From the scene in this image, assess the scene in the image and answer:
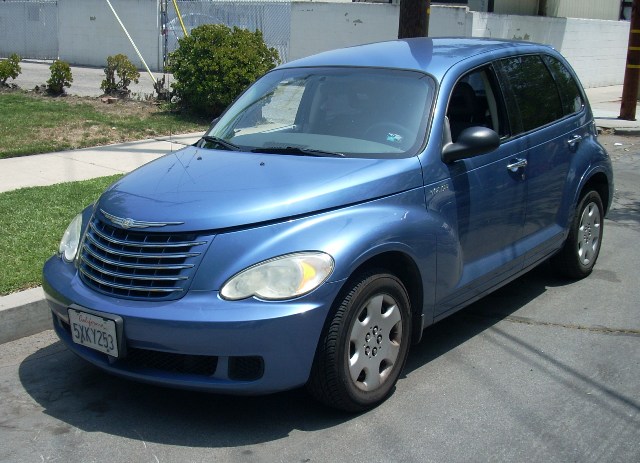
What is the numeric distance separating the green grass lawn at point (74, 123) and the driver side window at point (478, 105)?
22.0ft

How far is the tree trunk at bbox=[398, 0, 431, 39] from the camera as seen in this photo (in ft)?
33.7

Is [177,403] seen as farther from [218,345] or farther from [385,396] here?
[385,396]

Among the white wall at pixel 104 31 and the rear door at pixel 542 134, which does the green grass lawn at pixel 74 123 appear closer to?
the rear door at pixel 542 134

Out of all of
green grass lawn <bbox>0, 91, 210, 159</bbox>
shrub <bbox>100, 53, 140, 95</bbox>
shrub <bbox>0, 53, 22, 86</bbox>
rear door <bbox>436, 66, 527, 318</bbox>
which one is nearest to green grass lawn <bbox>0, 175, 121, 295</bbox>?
green grass lawn <bbox>0, 91, 210, 159</bbox>

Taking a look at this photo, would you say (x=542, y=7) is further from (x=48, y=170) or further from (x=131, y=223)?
(x=131, y=223)

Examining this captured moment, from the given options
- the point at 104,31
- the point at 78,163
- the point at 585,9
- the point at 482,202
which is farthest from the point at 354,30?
the point at 482,202

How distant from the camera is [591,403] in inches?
181

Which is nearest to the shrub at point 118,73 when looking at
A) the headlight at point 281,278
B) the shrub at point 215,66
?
the shrub at point 215,66

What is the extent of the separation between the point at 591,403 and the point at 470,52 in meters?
2.37

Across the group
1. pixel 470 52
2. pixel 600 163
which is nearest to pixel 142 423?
pixel 470 52

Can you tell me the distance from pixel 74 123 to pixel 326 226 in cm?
908

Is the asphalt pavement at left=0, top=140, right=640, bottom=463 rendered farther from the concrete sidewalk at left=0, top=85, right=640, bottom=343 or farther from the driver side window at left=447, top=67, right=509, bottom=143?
the driver side window at left=447, top=67, right=509, bottom=143

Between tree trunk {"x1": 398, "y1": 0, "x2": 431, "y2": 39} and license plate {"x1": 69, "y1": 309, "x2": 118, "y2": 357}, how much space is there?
22.8 ft

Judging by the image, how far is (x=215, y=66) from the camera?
13336 mm
